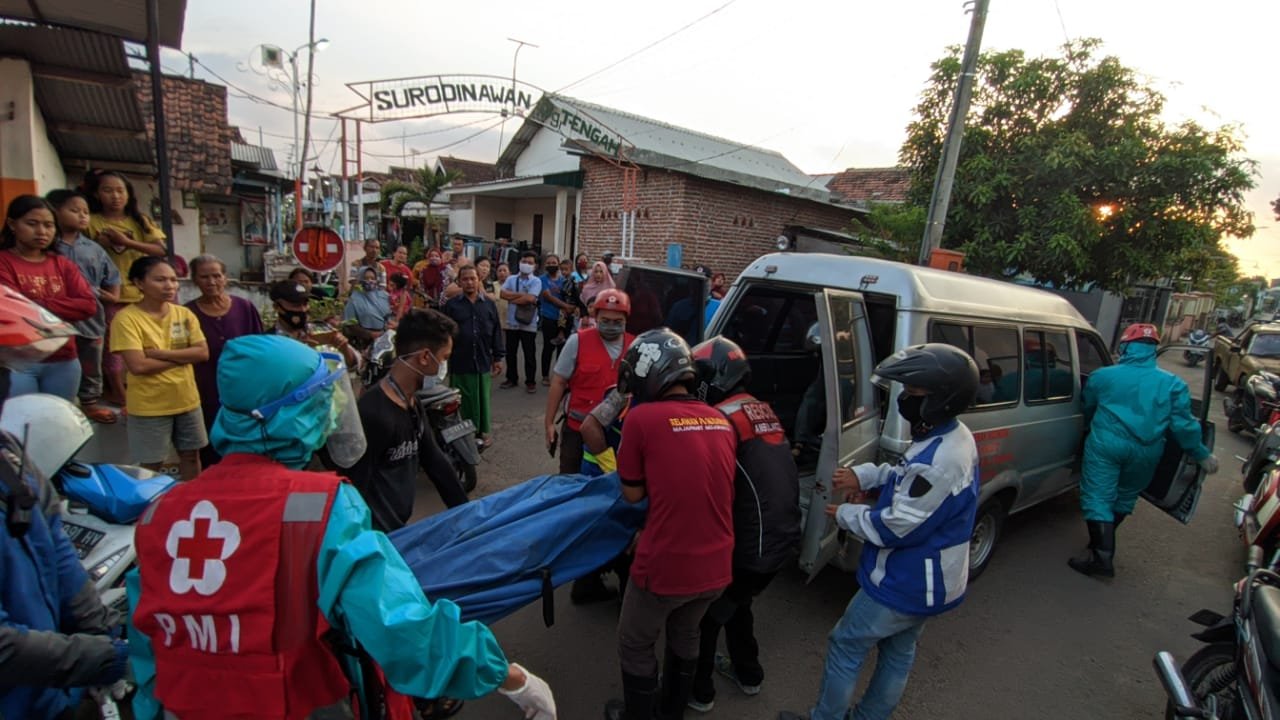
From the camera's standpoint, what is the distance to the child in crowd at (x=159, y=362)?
351 centimetres

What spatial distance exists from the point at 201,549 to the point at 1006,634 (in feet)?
14.0

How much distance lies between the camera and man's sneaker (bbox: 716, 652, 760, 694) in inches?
117

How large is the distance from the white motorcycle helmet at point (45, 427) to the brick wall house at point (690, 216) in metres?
11.2

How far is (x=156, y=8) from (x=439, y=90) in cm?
830

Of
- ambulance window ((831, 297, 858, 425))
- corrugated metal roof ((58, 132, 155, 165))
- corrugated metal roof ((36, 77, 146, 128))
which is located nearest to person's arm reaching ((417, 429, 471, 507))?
ambulance window ((831, 297, 858, 425))

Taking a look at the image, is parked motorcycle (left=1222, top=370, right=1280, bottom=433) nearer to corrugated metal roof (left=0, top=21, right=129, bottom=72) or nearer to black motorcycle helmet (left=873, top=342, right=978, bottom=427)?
black motorcycle helmet (left=873, top=342, right=978, bottom=427)

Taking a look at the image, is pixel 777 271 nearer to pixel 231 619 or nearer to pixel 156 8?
pixel 231 619

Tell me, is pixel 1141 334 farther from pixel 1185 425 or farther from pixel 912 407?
pixel 912 407

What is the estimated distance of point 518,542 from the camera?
2.36 meters

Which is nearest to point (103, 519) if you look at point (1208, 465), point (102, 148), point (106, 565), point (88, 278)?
point (106, 565)

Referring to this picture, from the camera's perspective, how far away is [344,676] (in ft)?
4.61

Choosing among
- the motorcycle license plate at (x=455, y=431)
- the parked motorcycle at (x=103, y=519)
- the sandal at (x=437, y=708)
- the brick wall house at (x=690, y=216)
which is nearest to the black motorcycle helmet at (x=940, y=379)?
the sandal at (x=437, y=708)

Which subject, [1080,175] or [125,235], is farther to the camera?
[1080,175]

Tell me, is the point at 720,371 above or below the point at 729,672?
above
